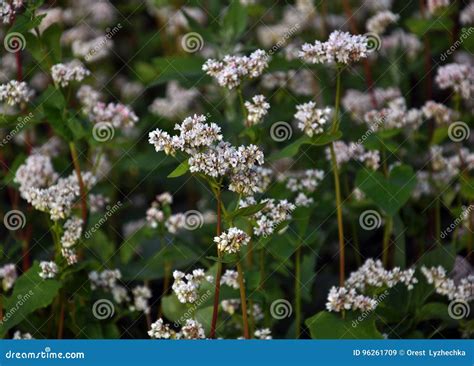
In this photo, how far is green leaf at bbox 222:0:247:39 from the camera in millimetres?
3335

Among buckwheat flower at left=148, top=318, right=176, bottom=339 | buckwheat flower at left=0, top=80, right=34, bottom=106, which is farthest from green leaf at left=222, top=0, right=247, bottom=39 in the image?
buckwheat flower at left=148, top=318, right=176, bottom=339

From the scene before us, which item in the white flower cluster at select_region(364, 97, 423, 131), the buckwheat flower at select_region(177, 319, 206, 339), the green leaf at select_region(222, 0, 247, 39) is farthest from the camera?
the green leaf at select_region(222, 0, 247, 39)

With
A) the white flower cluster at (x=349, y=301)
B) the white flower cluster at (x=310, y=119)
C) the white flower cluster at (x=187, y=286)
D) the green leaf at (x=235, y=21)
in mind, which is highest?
the green leaf at (x=235, y=21)

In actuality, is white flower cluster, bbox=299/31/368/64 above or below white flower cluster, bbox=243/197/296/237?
above

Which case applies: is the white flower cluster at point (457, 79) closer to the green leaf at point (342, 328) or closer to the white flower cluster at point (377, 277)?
the white flower cluster at point (377, 277)

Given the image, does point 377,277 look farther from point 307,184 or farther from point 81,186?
point 81,186

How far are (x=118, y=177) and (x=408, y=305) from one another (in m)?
1.78

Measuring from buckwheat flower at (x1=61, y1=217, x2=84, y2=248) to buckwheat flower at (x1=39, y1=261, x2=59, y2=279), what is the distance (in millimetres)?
81

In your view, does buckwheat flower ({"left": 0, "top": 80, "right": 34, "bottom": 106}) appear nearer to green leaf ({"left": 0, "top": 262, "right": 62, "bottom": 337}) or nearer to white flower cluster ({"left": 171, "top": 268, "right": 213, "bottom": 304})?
green leaf ({"left": 0, "top": 262, "right": 62, "bottom": 337})

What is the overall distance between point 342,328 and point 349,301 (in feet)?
0.33

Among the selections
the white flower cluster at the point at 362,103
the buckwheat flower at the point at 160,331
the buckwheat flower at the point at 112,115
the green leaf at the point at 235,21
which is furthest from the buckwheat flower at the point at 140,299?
the white flower cluster at the point at 362,103

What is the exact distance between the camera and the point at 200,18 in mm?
4629

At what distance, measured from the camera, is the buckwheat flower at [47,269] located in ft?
8.91

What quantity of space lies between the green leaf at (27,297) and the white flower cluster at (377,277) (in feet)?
3.35
